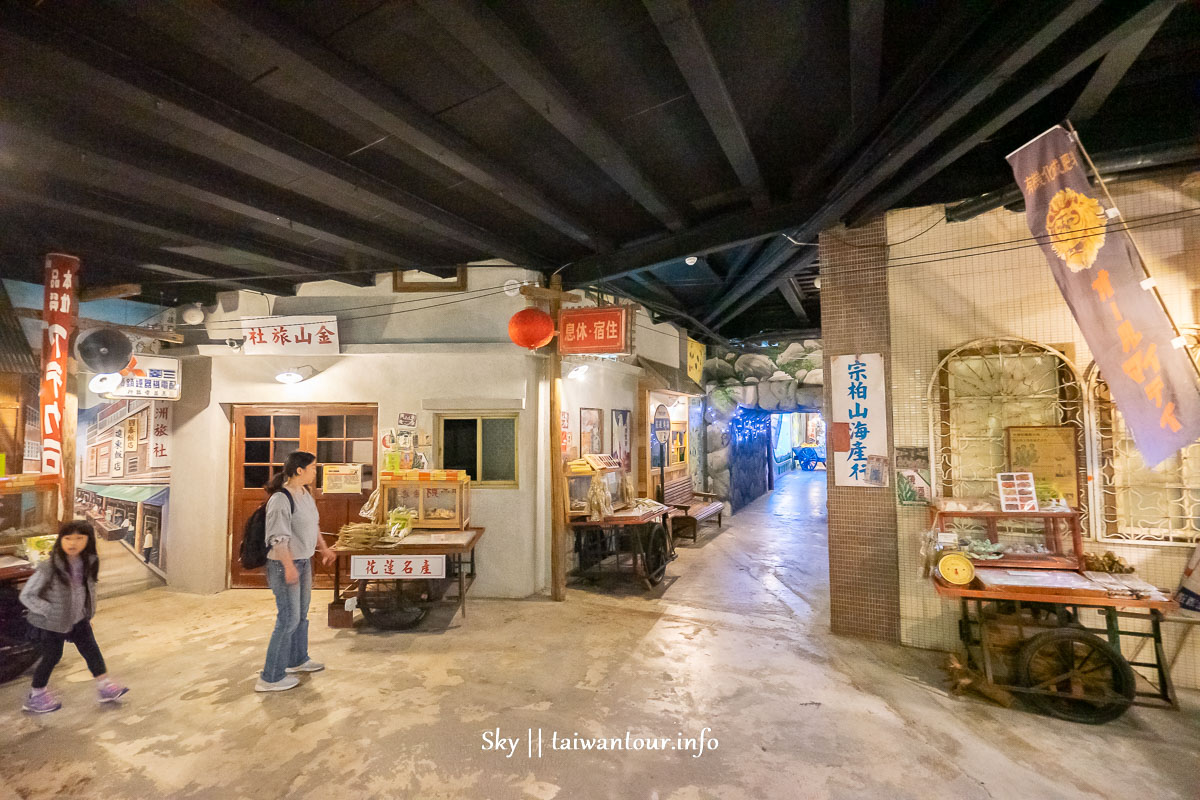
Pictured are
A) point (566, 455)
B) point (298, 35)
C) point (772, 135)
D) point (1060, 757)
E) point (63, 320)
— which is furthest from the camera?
point (566, 455)

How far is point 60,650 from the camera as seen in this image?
4.39 m

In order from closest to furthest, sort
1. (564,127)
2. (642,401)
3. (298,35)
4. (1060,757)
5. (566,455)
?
(298,35), (1060,757), (564,127), (566,455), (642,401)

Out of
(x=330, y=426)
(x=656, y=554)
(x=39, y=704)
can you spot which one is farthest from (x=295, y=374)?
(x=656, y=554)

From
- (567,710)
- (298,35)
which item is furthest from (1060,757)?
(298,35)

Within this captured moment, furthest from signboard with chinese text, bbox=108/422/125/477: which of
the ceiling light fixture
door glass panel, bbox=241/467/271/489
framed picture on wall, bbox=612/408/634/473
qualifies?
framed picture on wall, bbox=612/408/634/473

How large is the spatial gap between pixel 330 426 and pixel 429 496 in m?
2.15

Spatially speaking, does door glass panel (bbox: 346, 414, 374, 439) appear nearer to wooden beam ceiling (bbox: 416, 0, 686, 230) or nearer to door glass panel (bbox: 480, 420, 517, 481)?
door glass panel (bbox: 480, 420, 517, 481)

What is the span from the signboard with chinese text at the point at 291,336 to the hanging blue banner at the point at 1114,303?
7421 millimetres

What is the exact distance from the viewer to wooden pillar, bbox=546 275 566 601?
701 cm

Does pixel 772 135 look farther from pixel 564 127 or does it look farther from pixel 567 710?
pixel 567 710

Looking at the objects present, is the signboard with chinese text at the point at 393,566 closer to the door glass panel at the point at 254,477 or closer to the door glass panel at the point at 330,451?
the door glass panel at the point at 330,451

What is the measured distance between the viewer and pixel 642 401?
990cm

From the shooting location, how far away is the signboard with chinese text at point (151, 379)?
6.63 m

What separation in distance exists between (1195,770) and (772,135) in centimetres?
540
